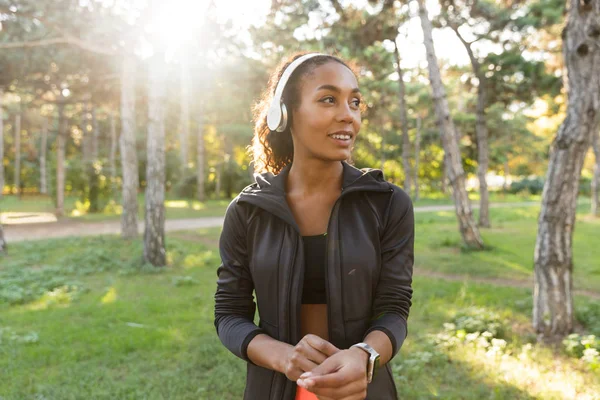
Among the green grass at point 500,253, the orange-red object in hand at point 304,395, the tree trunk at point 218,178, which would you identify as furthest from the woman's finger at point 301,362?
the tree trunk at point 218,178

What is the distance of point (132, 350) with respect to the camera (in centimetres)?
582

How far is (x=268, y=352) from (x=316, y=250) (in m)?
0.41

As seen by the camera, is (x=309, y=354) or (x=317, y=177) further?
(x=317, y=177)

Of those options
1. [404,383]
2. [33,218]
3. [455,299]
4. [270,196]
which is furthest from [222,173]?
[270,196]

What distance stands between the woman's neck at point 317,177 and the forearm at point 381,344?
60 centimetres

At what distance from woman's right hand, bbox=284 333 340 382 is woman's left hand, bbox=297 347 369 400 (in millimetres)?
26

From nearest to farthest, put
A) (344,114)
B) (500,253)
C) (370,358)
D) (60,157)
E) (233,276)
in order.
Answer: (370,358) < (344,114) < (233,276) < (500,253) < (60,157)

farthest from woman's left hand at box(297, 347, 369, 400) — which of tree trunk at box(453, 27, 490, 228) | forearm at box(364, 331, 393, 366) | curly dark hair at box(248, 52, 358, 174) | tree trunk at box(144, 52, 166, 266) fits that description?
tree trunk at box(453, 27, 490, 228)

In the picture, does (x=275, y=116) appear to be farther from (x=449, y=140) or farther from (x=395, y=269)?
(x=449, y=140)

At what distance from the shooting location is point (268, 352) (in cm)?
168

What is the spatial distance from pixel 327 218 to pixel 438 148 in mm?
38240

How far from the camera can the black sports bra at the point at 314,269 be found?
1823 mm

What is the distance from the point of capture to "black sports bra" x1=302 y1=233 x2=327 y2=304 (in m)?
1.82

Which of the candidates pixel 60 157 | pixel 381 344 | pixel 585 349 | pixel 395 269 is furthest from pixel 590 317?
pixel 60 157
